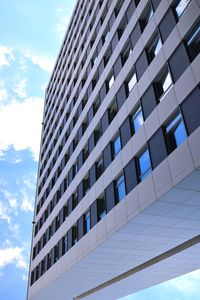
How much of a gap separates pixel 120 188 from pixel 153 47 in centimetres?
778

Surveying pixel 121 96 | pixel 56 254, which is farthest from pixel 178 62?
pixel 56 254

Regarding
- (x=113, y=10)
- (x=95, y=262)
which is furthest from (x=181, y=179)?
(x=113, y=10)

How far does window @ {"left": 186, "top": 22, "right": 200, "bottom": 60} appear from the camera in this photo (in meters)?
13.4

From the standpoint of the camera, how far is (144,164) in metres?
15.5

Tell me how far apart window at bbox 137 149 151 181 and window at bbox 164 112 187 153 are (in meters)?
1.68

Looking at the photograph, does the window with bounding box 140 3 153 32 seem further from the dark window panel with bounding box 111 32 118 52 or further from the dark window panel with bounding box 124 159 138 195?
the dark window panel with bounding box 124 159 138 195

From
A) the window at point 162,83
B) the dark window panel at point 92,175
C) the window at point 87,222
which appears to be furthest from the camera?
the dark window panel at point 92,175

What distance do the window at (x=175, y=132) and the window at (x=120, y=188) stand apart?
4262 mm

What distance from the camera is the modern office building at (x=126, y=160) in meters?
13.6

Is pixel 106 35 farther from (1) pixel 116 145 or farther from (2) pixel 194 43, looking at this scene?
(2) pixel 194 43

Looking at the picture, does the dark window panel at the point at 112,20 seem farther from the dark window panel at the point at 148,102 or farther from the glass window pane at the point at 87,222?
the glass window pane at the point at 87,222

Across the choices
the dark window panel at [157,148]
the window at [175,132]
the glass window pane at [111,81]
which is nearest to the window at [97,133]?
the glass window pane at [111,81]

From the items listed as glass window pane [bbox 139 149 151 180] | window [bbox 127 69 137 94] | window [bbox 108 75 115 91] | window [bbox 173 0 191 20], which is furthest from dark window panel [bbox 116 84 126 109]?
A: window [bbox 173 0 191 20]

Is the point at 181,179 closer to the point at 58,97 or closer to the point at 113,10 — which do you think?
the point at 113,10
